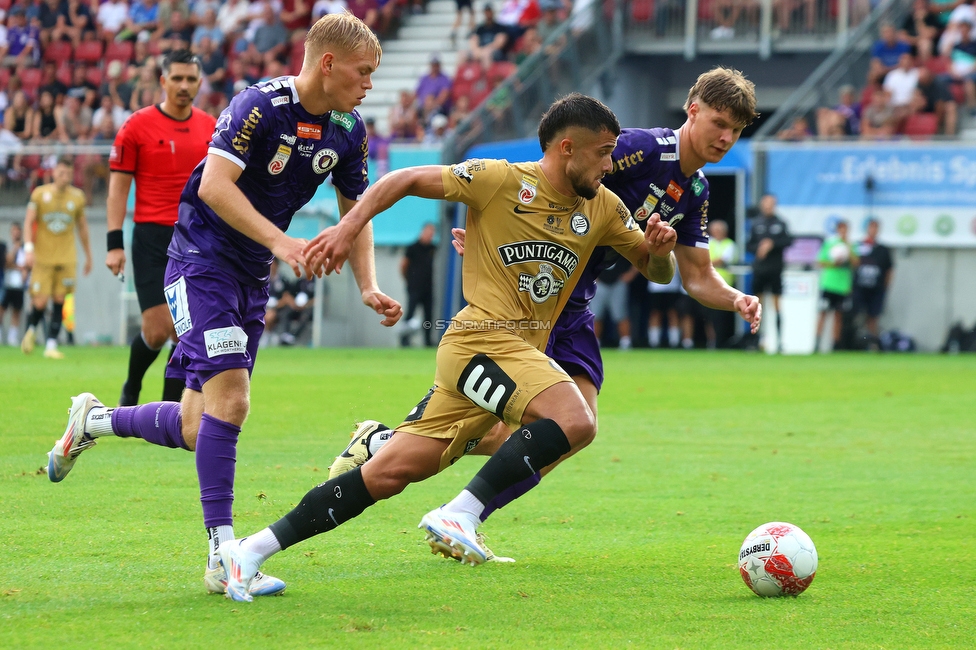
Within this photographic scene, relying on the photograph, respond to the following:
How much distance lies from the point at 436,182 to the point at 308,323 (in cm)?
1842

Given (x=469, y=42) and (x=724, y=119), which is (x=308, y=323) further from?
(x=724, y=119)

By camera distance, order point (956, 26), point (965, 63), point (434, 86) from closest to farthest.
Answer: point (965, 63), point (956, 26), point (434, 86)

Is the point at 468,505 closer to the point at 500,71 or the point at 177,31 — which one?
the point at 500,71

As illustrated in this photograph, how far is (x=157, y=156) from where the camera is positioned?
30.4 ft

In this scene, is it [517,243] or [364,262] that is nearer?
[517,243]

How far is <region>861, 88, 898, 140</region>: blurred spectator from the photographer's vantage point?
2153 centimetres

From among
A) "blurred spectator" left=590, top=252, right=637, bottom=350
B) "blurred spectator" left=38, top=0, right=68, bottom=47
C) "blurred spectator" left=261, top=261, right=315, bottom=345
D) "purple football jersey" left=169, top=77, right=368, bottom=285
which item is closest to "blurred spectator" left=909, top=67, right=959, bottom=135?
"blurred spectator" left=590, top=252, right=637, bottom=350

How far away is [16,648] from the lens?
12.9 ft

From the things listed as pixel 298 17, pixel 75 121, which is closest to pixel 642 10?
pixel 298 17

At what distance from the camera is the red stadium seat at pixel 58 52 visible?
29688 millimetres

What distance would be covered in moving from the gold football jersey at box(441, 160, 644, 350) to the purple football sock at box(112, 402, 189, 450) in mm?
1728

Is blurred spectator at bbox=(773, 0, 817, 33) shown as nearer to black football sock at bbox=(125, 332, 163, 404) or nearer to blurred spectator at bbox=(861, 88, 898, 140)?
blurred spectator at bbox=(861, 88, 898, 140)

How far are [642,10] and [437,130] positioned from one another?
224 inches

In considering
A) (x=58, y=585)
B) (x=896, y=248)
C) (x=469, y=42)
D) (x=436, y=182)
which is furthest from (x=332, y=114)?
(x=469, y=42)
